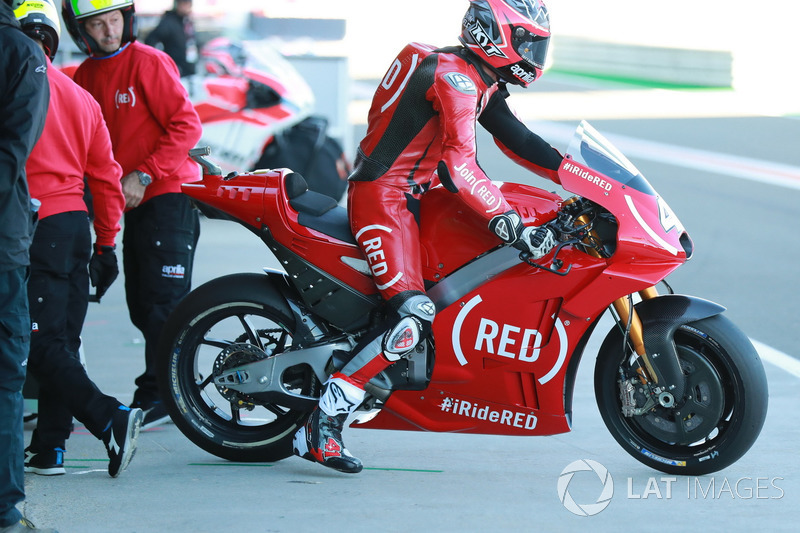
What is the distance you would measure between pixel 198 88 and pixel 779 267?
5696 mm

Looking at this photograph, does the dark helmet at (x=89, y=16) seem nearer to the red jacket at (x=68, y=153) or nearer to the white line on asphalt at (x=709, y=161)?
the red jacket at (x=68, y=153)

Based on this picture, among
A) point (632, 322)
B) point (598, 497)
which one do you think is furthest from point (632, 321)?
point (598, 497)

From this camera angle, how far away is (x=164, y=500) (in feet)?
14.4

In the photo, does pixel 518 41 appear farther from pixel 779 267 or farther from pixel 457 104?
pixel 779 267

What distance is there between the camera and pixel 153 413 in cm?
550

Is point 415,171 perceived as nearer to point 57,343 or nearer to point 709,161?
point 57,343

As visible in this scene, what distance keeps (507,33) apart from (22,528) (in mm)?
2563

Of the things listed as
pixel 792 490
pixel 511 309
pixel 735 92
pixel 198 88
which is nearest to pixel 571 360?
pixel 511 309

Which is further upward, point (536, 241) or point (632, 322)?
point (536, 241)

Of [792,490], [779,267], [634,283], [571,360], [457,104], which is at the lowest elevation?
[779,267]

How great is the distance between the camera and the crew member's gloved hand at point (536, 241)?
438 centimetres

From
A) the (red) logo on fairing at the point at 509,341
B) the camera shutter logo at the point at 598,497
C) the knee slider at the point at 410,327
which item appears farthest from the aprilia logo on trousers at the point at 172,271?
the camera shutter logo at the point at 598,497

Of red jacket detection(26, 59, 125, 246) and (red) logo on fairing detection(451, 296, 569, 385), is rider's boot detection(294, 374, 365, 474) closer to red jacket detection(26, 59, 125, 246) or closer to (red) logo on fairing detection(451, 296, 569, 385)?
(red) logo on fairing detection(451, 296, 569, 385)

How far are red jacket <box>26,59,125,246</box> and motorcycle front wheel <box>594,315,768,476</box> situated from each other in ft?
7.52
